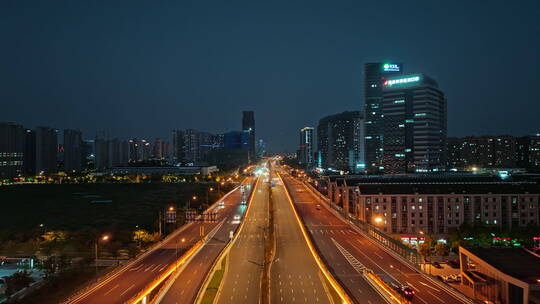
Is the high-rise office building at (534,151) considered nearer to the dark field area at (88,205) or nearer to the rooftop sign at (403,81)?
the rooftop sign at (403,81)

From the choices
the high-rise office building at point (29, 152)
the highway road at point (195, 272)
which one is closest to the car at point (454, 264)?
the highway road at point (195, 272)

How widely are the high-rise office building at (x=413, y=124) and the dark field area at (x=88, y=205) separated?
28.4 m

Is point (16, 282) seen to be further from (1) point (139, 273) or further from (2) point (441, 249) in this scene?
(2) point (441, 249)

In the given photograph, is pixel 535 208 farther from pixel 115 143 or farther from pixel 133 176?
pixel 115 143

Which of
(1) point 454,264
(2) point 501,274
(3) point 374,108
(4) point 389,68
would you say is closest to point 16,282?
(2) point 501,274

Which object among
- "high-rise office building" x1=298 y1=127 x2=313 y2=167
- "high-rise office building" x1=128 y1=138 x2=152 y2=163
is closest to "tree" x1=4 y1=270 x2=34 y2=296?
"high-rise office building" x1=128 y1=138 x2=152 y2=163

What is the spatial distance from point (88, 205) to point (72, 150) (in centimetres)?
6419

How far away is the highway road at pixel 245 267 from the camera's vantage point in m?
14.5

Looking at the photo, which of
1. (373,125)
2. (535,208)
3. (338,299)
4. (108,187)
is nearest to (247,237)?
(338,299)

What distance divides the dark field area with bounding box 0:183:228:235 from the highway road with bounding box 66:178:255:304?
807 centimetres

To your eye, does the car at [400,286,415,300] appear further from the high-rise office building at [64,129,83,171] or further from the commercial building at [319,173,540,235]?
the high-rise office building at [64,129,83,171]

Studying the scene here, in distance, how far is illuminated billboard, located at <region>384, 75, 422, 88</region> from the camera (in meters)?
63.1

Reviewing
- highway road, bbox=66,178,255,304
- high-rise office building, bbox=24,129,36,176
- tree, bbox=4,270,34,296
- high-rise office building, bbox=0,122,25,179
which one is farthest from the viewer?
high-rise office building, bbox=24,129,36,176

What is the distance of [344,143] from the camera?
116188 millimetres
